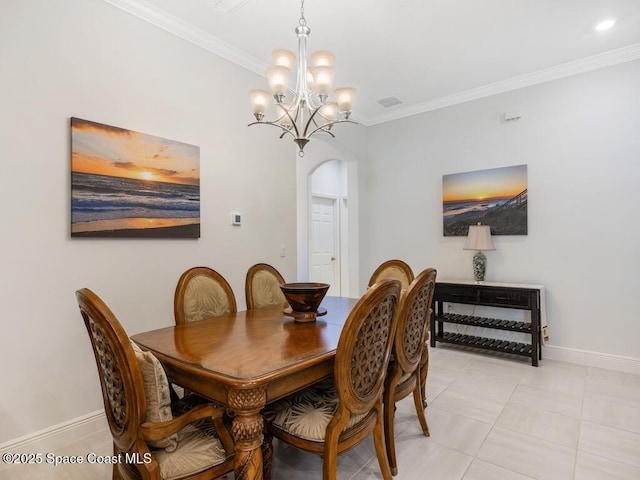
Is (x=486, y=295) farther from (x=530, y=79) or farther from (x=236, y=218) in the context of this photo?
(x=236, y=218)

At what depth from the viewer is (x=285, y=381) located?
1.46m

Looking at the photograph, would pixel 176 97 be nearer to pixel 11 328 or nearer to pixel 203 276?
pixel 203 276

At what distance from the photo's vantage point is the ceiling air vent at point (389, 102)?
14.5 ft

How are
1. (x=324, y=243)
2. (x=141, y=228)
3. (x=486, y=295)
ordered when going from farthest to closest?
(x=324, y=243)
(x=486, y=295)
(x=141, y=228)

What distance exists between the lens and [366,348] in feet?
5.17

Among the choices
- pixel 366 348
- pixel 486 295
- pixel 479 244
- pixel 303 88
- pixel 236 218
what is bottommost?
pixel 486 295

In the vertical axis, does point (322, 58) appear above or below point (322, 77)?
above

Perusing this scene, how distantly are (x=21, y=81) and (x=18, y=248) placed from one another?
98 centimetres

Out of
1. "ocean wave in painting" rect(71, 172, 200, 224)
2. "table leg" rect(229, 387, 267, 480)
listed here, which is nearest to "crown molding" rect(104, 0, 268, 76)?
"ocean wave in painting" rect(71, 172, 200, 224)

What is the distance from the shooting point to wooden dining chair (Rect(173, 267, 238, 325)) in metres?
2.27

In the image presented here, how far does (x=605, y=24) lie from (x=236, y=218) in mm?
3468

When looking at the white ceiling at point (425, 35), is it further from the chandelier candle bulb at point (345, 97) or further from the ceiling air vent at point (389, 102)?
the chandelier candle bulb at point (345, 97)

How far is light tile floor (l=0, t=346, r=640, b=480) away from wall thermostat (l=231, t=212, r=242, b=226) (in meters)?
1.85

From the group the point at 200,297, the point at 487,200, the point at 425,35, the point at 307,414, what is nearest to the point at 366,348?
the point at 307,414
